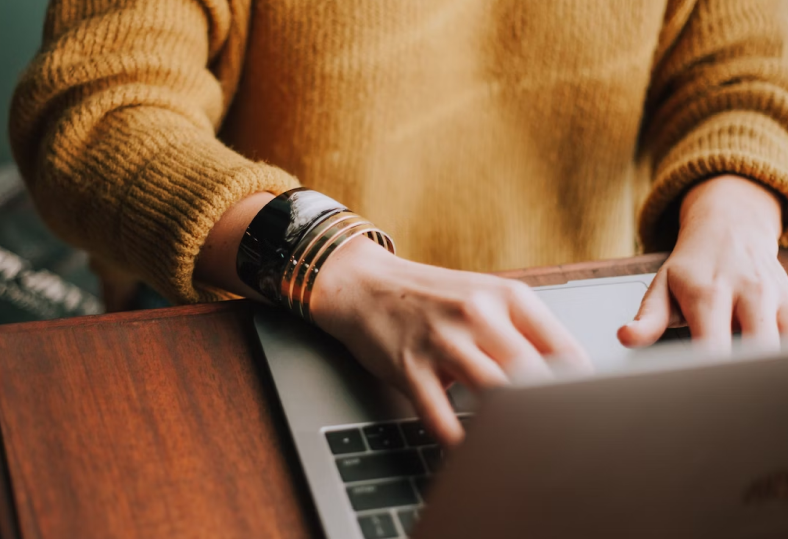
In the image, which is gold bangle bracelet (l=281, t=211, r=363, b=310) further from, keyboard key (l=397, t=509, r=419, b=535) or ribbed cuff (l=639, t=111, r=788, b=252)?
ribbed cuff (l=639, t=111, r=788, b=252)

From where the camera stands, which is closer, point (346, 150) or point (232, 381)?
point (232, 381)

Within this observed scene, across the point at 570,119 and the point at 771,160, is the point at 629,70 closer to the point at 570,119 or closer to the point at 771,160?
the point at 570,119

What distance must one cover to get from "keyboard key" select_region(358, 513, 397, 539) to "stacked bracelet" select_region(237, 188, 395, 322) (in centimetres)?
15

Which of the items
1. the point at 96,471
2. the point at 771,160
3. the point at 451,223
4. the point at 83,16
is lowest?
the point at 96,471

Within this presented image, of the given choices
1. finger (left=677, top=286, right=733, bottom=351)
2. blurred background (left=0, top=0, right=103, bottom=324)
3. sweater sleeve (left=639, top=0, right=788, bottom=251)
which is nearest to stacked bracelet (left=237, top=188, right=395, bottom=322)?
finger (left=677, top=286, right=733, bottom=351)

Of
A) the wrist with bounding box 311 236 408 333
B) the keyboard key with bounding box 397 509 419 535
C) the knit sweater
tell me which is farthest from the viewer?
the knit sweater

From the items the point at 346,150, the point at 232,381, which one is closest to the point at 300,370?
the point at 232,381

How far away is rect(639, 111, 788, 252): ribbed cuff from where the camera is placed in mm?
613

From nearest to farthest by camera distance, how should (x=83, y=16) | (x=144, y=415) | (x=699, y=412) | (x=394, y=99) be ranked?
(x=699, y=412) → (x=144, y=415) → (x=83, y=16) → (x=394, y=99)

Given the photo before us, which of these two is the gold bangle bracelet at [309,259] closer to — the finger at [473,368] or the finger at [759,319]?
the finger at [473,368]

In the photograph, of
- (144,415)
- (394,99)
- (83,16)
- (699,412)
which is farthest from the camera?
(394,99)

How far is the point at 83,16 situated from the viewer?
600mm

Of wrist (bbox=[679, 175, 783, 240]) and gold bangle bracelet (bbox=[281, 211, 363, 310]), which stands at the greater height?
wrist (bbox=[679, 175, 783, 240])

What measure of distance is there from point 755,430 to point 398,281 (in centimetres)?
23
